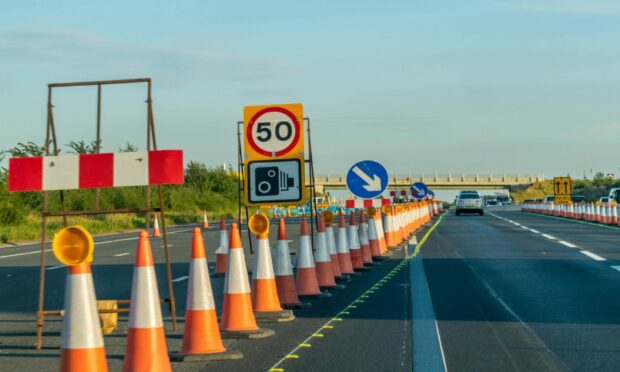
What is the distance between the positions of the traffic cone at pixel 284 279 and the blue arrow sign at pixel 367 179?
10.6 metres

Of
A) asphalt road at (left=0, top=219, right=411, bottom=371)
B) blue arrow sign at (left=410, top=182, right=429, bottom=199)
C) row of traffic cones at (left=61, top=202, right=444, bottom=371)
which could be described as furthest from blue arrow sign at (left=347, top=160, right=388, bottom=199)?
blue arrow sign at (left=410, top=182, right=429, bottom=199)

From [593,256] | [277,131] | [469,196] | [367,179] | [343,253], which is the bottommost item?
[593,256]

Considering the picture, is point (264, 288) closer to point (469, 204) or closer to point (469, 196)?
point (469, 204)

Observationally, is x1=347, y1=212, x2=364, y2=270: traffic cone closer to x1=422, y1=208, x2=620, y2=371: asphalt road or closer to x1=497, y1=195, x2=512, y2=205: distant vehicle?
x1=422, y1=208, x2=620, y2=371: asphalt road

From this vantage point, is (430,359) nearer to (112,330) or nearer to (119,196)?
(112,330)

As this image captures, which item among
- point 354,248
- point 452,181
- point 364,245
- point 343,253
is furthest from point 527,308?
point 452,181

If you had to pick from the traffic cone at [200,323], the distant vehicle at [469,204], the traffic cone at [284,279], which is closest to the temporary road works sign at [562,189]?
the distant vehicle at [469,204]

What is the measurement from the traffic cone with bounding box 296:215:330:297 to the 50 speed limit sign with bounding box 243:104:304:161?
1746mm

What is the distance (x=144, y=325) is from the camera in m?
7.11

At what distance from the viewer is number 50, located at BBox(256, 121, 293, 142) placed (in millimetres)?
14641

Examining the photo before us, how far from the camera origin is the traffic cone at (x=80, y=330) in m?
6.24

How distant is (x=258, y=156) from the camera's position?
47.8ft

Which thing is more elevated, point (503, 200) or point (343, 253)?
point (503, 200)

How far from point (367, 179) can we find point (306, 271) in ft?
32.5
